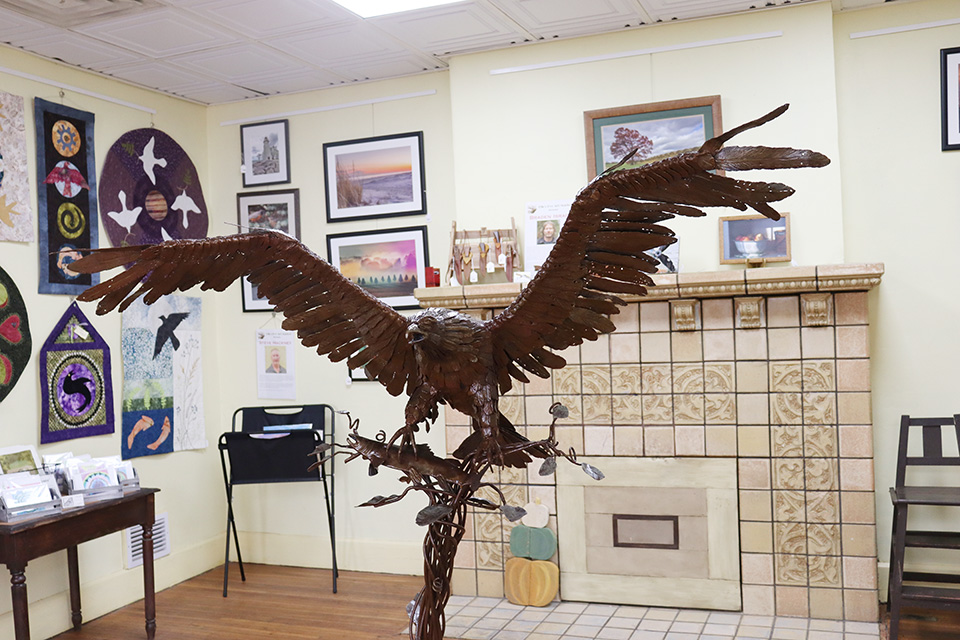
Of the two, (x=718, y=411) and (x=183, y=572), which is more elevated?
(x=718, y=411)

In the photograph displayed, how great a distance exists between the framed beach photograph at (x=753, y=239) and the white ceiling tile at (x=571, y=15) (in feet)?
3.39

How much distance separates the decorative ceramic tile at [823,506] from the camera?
3.57 meters

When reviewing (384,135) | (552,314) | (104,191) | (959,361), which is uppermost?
(384,135)

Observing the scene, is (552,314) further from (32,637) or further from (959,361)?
(32,637)

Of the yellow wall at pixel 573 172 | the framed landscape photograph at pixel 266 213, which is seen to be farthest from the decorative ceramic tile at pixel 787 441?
the framed landscape photograph at pixel 266 213

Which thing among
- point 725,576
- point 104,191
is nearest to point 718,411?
point 725,576

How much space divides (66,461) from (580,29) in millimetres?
3056

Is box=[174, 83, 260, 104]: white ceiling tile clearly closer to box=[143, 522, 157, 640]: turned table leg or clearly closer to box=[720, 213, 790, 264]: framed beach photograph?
box=[143, 522, 157, 640]: turned table leg

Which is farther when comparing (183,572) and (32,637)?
(183,572)

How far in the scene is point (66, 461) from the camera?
141 inches

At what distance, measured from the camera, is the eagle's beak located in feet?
5.26

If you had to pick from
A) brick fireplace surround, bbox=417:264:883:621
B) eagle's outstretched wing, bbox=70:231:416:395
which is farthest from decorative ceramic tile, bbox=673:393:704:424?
eagle's outstretched wing, bbox=70:231:416:395

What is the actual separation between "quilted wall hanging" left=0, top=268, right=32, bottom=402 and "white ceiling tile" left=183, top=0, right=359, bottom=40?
4.97ft

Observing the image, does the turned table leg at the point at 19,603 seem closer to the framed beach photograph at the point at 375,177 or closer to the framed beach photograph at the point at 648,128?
the framed beach photograph at the point at 375,177
